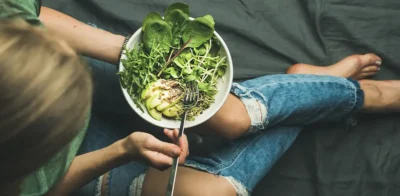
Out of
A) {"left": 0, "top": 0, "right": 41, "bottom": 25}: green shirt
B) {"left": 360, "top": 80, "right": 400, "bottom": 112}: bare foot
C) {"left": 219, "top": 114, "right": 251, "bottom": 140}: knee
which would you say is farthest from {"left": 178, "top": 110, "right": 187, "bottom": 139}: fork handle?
{"left": 360, "top": 80, "right": 400, "bottom": 112}: bare foot

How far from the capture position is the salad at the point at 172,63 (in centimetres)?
74

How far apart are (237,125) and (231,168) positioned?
8cm

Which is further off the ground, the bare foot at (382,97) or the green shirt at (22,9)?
the green shirt at (22,9)

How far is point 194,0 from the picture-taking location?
0.99 meters

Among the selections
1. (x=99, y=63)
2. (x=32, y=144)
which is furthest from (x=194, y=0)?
(x=32, y=144)

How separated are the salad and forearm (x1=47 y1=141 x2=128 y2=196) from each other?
0.29 feet

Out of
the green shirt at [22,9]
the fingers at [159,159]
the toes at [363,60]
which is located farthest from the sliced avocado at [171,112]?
the toes at [363,60]

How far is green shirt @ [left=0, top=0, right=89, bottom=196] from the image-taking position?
630 millimetres

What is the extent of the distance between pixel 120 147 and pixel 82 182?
0.32 ft

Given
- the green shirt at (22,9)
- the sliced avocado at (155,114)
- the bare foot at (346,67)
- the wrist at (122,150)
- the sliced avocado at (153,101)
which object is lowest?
the wrist at (122,150)

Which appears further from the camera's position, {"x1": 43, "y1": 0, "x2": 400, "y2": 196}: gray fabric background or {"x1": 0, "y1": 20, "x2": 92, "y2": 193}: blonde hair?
{"x1": 43, "y1": 0, "x2": 400, "y2": 196}: gray fabric background

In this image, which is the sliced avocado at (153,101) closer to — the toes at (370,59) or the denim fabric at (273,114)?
the denim fabric at (273,114)

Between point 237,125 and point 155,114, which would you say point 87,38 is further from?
point 237,125

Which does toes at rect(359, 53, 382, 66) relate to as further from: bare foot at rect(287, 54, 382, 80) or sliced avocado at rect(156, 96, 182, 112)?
sliced avocado at rect(156, 96, 182, 112)
